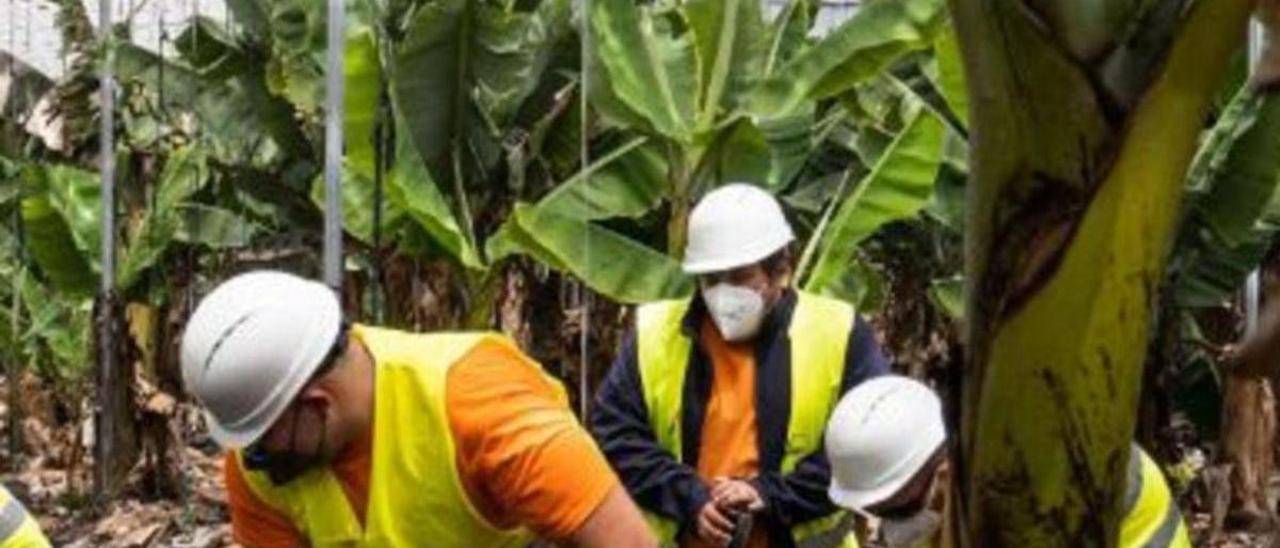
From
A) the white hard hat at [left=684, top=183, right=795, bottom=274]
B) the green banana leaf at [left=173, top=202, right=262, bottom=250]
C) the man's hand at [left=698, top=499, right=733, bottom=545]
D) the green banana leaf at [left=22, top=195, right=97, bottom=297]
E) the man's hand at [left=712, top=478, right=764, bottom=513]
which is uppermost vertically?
the white hard hat at [left=684, top=183, right=795, bottom=274]

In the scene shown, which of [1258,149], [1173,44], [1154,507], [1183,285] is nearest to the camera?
[1173,44]

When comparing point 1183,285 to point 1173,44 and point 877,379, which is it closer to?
point 877,379

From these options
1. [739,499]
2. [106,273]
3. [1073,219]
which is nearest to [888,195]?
[739,499]

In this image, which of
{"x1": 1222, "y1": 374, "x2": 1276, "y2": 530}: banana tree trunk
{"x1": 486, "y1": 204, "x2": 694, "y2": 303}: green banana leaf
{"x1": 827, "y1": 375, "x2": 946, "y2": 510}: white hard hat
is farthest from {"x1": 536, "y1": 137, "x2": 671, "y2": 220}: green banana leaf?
{"x1": 827, "y1": 375, "x2": 946, "y2": 510}: white hard hat

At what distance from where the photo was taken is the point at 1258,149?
773cm

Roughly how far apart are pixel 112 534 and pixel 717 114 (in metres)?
3.14

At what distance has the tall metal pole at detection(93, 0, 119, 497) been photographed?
1008 centimetres

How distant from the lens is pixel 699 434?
15.9ft

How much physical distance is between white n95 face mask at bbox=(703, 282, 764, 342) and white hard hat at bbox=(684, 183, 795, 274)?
12 centimetres

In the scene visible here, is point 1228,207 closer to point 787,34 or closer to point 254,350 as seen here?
point 787,34

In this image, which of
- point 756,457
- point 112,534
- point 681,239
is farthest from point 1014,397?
point 112,534

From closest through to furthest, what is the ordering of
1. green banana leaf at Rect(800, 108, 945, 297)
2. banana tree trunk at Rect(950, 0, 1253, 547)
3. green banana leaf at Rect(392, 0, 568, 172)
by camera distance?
1. banana tree trunk at Rect(950, 0, 1253, 547)
2. green banana leaf at Rect(800, 108, 945, 297)
3. green banana leaf at Rect(392, 0, 568, 172)

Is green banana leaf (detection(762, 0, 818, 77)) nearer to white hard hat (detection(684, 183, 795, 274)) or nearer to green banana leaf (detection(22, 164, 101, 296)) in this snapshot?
green banana leaf (detection(22, 164, 101, 296))

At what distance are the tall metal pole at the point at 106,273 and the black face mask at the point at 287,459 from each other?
680 cm
